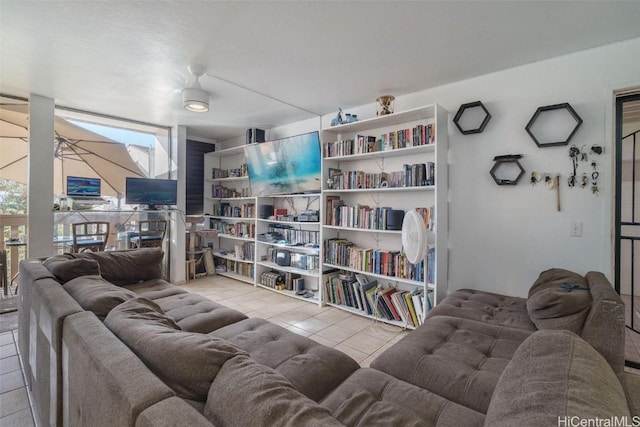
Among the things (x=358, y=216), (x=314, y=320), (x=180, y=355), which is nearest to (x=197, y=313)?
(x=180, y=355)

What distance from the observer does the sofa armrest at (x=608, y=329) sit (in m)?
1.42

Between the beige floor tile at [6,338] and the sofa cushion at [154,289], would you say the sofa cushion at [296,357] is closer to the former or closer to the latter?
the sofa cushion at [154,289]

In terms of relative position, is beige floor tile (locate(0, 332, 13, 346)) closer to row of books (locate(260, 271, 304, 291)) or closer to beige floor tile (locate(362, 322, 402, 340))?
row of books (locate(260, 271, 304, 291))

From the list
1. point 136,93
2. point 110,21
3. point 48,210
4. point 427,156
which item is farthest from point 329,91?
point 48,210

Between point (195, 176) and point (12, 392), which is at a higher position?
point (195, 176)

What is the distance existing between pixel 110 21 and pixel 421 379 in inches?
112

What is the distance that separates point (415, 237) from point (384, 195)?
3.58ft

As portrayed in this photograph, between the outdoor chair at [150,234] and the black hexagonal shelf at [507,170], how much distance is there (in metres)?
4.36

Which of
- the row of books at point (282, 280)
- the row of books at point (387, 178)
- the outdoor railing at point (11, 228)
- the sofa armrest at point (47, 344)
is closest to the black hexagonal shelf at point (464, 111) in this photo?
the row of books at point (387, 178)

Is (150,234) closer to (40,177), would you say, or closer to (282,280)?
(40,177)

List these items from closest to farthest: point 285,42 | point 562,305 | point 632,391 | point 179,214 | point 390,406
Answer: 1. point 632,391
2. point 390,406
3. point 562,305
4. point 285,42
5. point 179,214

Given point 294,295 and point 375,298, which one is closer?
point 375,298

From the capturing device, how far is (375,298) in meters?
3.07

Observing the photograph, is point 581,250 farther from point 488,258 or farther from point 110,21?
point 110,21
